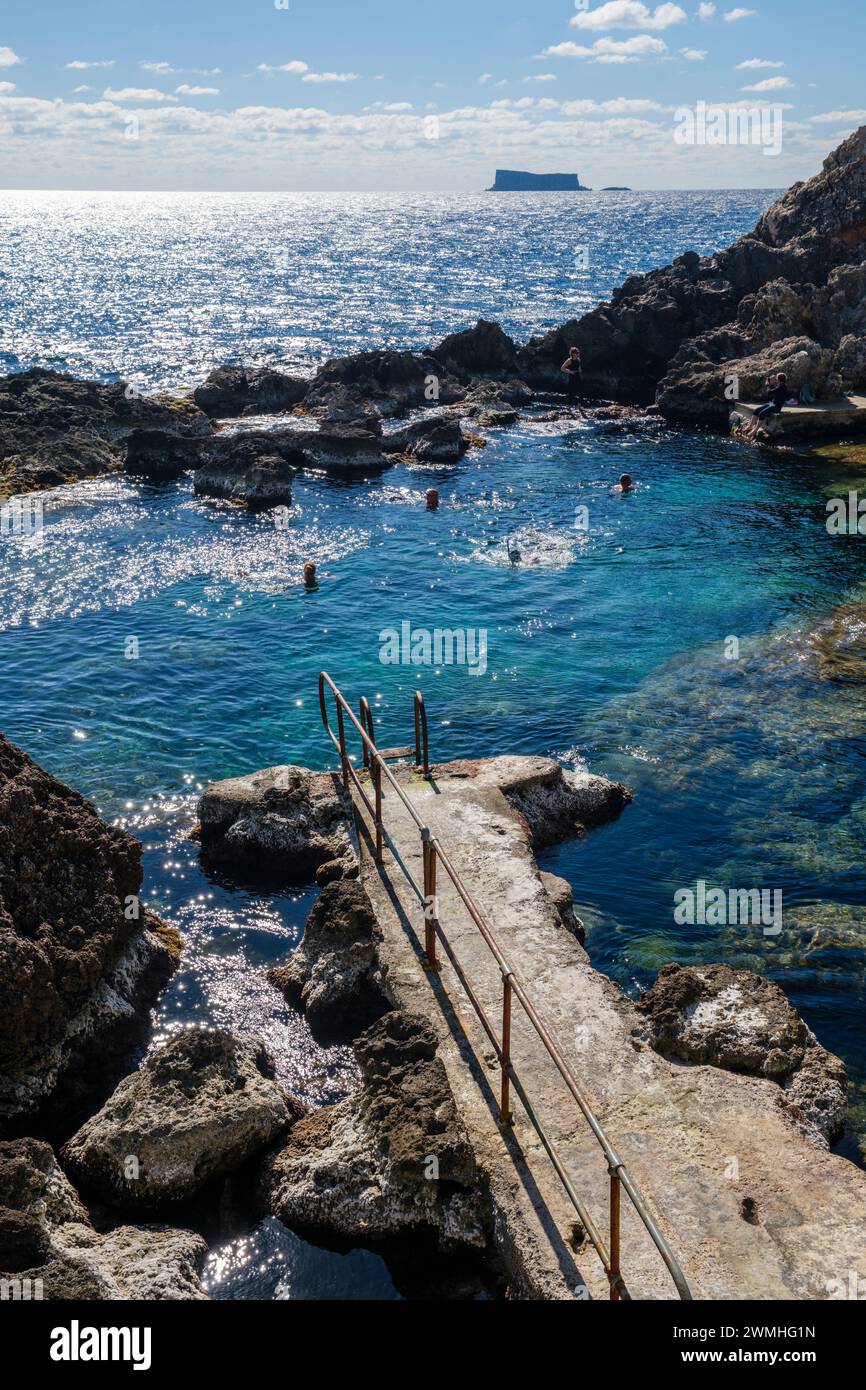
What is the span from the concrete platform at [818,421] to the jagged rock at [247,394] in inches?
956

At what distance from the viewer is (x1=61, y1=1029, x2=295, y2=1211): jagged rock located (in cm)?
1152

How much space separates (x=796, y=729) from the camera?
2261 centimetres

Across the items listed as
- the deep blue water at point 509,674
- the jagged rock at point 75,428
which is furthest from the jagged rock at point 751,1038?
the jagged rock at point 75,428

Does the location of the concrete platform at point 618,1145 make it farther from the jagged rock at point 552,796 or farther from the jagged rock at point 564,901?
the jagged rock at point 552,796

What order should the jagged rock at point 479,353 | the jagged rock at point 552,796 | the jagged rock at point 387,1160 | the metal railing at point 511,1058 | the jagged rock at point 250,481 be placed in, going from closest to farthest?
the metal railing at point 511,1058 < the jagged rock at point 387,1160 < the jagged rock at point 552,796 < the jagged rock at point 250,481 < the jagged rock at point 479,353

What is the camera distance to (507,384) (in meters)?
58.9

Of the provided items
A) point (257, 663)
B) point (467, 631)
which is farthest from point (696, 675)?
point (257, 663)

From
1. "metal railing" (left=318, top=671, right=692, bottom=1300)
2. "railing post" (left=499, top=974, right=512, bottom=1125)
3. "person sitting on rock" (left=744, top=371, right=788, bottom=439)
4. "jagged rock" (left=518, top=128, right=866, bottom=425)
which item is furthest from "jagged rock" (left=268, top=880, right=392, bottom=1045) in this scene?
"jagged rock" (left=518, top=128, right=866, bottom=425)

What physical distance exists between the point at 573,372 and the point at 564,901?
155 ft

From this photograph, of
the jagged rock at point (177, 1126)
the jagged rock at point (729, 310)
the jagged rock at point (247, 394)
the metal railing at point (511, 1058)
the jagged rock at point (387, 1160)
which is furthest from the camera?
the jagged rock at point (247, 394)

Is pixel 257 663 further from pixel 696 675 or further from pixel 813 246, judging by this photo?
pixel 813 246

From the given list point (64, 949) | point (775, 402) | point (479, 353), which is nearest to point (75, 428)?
point (479, 353)

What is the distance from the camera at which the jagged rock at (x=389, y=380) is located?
181 feet

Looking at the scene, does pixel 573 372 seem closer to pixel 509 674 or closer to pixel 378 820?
pixel 509 674
